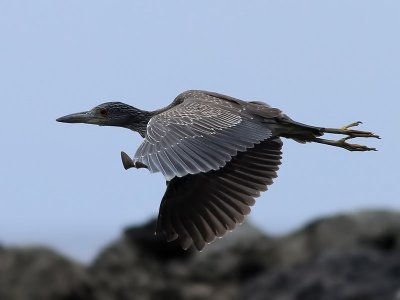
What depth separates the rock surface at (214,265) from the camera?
58.7 ft

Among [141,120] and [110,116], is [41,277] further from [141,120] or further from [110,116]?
[141,120]

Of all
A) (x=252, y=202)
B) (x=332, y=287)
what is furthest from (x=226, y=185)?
(x=332, y=287)

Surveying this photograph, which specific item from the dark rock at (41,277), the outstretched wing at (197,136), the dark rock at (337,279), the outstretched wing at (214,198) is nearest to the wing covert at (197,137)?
the outstretched wing at (197,136)

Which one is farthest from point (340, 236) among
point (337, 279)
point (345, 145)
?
point (345, 145)

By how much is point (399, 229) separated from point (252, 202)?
Answer: 292 inches

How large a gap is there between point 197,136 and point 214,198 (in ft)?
5.26

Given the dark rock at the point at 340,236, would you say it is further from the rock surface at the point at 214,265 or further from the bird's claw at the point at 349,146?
the bird's claw at the point at 349,146

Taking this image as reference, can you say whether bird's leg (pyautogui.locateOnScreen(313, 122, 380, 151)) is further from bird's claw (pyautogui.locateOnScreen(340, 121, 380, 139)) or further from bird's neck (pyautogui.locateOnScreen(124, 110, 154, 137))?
bird's neck (pyautogui.locateOnScreen(124, 110, 154, 137))

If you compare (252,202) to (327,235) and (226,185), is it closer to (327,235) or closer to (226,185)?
(226,185)

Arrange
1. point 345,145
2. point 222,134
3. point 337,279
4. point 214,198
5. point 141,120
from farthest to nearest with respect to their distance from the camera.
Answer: point 337,279
point 345,145
point 141,120
point 214,198
point 222,134

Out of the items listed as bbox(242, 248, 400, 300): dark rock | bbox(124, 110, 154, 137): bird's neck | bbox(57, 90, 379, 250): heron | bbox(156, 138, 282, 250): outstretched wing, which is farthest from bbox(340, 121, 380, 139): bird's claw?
bbox(242, 248, 400, 300): dark rock

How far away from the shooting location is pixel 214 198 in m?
12.1

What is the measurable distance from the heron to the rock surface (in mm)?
5509

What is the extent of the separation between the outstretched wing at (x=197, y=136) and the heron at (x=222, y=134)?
1 cm
